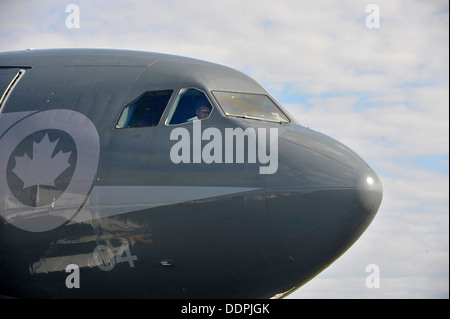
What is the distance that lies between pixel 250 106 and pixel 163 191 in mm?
2142

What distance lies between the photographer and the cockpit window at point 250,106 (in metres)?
12.0

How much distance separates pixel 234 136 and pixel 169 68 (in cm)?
187

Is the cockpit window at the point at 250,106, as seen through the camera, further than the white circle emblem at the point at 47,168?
Yes

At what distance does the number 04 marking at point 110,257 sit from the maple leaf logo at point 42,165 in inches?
49.3

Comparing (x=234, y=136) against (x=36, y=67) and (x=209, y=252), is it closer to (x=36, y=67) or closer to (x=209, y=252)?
(x=209, y=252)

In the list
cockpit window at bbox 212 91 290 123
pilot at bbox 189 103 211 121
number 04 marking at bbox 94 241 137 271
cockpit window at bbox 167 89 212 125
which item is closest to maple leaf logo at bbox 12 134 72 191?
number 04 marking at bbox 94 241 137 271

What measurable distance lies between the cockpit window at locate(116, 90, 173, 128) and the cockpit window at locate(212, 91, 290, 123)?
2.66ft

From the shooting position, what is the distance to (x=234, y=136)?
11.3 meters

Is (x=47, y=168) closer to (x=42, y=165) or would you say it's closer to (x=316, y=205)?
(x=42, y=165)

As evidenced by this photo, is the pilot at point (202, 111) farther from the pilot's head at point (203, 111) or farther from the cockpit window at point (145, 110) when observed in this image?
the cockpit window at point (145, 110)

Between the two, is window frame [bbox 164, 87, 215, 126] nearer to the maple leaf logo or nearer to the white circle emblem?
the white circle emblem

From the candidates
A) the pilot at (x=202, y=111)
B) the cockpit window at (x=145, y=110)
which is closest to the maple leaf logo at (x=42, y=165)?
the cockpit window at (x=145, y=110)

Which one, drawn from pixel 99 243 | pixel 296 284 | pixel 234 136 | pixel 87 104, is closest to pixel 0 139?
pixel 87 104

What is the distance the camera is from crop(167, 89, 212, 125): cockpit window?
1173 cm
